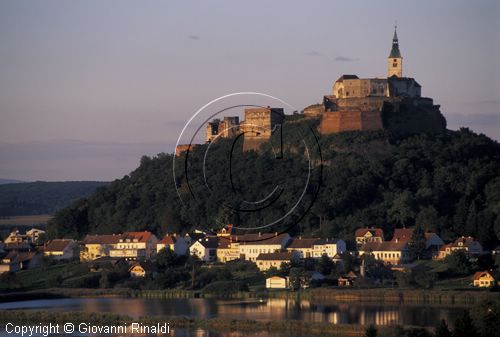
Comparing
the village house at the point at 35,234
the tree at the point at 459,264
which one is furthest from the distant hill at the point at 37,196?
the tree at the point at 459,264

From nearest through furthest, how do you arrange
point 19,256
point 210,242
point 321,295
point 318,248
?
point 321,295 < point 318,248 < point 210,242 < point 19,256

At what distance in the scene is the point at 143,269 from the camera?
60594 mm

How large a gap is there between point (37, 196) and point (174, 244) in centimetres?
7394

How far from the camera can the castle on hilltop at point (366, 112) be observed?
7606 centimetres

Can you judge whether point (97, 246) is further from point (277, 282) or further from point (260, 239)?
point (277, 282)

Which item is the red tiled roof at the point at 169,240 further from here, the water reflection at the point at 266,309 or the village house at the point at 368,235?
the water reflection at the point at 266,309

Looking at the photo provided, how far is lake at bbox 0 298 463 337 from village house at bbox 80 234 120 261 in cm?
1429

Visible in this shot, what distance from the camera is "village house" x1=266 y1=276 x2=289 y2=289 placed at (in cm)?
5525

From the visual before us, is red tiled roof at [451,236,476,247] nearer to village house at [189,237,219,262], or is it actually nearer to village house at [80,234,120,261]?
village house at [189,237,219,262]

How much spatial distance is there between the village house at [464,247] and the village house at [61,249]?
62.5 ft

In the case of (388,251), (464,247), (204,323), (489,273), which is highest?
(464,247)

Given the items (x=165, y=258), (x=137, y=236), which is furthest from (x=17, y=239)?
(x=165, y=258)

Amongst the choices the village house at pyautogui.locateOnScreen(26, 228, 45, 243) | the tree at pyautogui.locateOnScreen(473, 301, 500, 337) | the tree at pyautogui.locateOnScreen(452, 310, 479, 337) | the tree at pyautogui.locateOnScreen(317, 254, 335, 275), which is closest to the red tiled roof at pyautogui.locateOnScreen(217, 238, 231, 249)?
the tree at pyautogui.locateOnScreen(317, 254, 335, 275)

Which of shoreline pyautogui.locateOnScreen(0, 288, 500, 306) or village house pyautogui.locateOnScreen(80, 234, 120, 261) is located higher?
village house pyautogui.locateOnScreen(80, 234, 120, 261)
